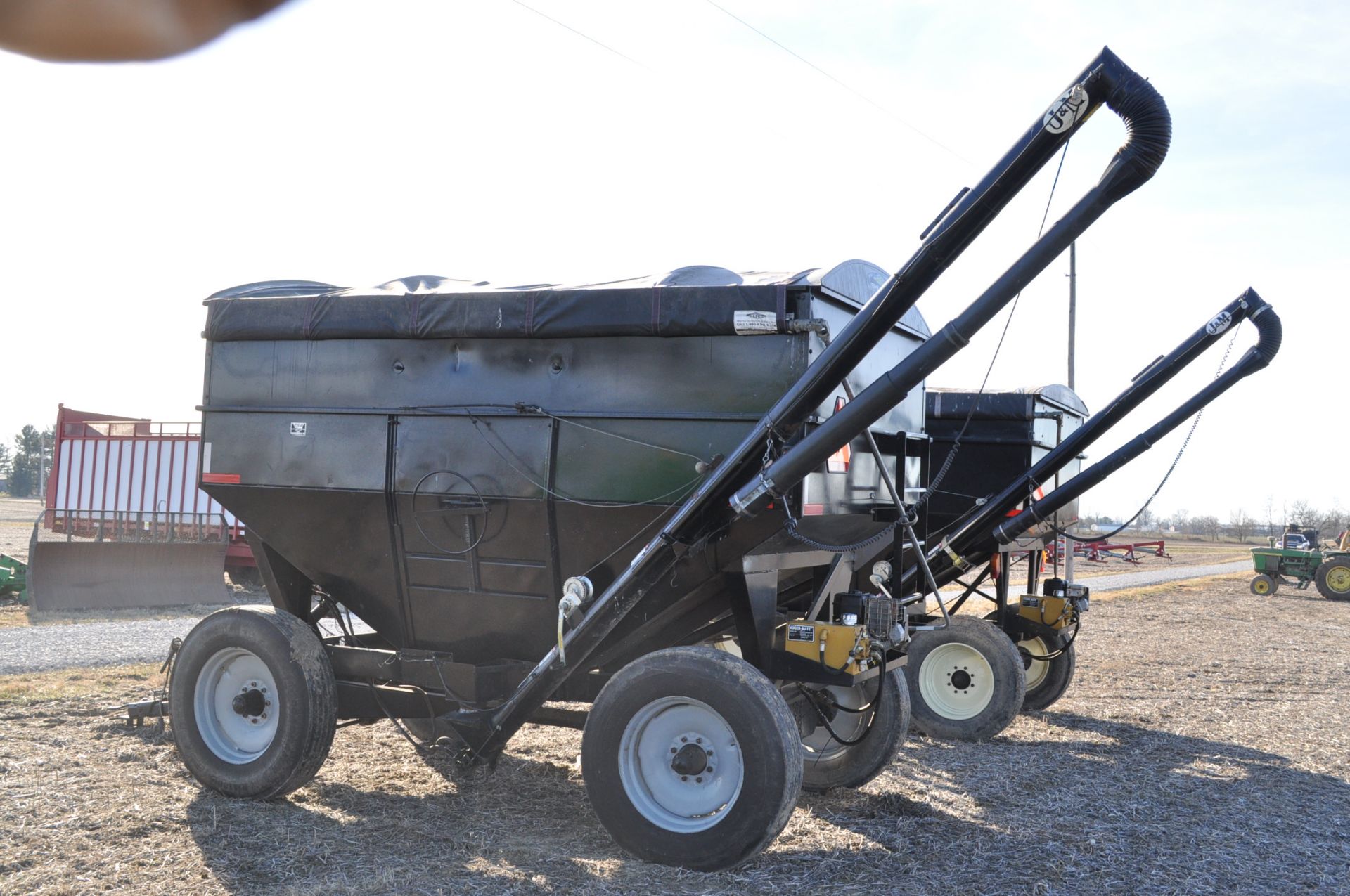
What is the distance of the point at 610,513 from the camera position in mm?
5871

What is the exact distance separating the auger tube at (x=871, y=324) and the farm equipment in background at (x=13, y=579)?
14191 millimetres

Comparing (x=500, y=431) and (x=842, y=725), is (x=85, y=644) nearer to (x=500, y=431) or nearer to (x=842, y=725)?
(x=500, y=431)

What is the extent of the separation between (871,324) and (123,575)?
14518 millimetres

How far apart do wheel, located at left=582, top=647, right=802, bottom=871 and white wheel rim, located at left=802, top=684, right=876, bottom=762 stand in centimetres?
158

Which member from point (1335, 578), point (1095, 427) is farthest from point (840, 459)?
point (1335, 578)

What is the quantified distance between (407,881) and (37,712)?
4.99 m

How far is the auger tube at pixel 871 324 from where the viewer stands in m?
4.55

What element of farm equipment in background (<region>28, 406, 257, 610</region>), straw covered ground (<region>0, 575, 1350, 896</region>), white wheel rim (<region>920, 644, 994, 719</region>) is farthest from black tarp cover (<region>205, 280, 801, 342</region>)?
farm equipment in background (<region>28, 406, 257, 610</region>)

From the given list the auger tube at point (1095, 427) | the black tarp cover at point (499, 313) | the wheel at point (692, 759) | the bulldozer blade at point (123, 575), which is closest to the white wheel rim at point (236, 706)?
the black tarp cover at point (499, 313)

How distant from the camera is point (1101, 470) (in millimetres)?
8914

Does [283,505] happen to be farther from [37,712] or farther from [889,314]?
[889,314]

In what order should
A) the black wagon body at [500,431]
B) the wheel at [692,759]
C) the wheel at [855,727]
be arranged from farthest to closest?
the wheel at [855,727] < the black wagon body at [500,431] < the wheel at [692,759]

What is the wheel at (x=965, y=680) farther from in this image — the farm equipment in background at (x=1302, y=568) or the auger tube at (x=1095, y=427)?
the farm equipment in background at (x=1302, y=568)

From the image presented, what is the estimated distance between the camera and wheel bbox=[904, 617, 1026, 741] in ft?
28.5
